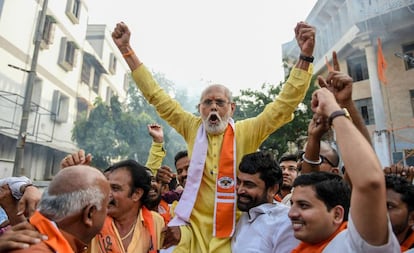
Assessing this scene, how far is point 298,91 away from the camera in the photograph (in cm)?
225

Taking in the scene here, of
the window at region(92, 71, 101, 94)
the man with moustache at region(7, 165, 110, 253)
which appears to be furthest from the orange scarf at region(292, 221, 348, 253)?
the window at region(92, 71, 101, 94)

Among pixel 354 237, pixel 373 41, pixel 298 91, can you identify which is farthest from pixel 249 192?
pixel 373 41

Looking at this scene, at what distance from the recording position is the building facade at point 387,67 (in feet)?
45.5

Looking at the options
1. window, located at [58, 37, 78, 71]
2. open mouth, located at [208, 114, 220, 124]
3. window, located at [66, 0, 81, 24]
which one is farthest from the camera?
window, located at [66, 0, 81, 24]

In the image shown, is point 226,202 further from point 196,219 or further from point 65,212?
point 65,212

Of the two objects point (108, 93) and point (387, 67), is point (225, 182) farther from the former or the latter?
point (108, 93)

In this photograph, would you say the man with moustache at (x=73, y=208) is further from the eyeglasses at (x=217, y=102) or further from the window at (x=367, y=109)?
the window at (x=367, y=109)

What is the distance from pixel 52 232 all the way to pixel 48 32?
1504 centimetres

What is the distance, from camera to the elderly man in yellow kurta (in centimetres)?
220

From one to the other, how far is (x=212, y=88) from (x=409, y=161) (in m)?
13.3

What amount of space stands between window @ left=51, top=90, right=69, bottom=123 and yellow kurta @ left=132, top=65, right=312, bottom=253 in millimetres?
14087

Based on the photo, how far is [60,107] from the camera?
53.9 ft

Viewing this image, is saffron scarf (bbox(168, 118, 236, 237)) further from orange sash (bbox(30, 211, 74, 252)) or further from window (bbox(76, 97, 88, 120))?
window (bbox(76, 97, 88, 120))

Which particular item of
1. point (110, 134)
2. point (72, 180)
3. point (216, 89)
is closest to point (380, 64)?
point (110, 134)
